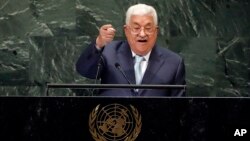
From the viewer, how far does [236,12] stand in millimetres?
5883

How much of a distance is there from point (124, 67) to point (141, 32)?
0.28m

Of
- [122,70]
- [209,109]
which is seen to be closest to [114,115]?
[209,109]

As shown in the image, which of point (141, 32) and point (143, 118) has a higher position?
point (141, 32)

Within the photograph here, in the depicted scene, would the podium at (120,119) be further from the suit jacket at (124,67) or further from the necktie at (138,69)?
the necktie at (138,69)

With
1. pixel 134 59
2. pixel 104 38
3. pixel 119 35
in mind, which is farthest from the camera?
pixel 119 35

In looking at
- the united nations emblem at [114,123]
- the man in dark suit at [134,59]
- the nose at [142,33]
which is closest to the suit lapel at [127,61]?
the man in dark suit at [134,59]

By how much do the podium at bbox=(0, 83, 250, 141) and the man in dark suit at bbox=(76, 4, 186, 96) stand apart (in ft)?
2.22

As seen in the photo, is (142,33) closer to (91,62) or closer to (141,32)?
(141,32)

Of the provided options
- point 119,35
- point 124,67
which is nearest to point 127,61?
point 124,67

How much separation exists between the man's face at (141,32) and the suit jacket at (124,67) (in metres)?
0.05

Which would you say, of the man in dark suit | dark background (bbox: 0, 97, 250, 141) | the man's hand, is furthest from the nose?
dark background (bbox: 0, 97, 250, 141)

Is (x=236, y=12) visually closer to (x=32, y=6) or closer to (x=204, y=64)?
(x=204, y=64)

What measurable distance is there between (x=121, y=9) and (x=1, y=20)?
1192 millimetres

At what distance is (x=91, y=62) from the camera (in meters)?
3.73
